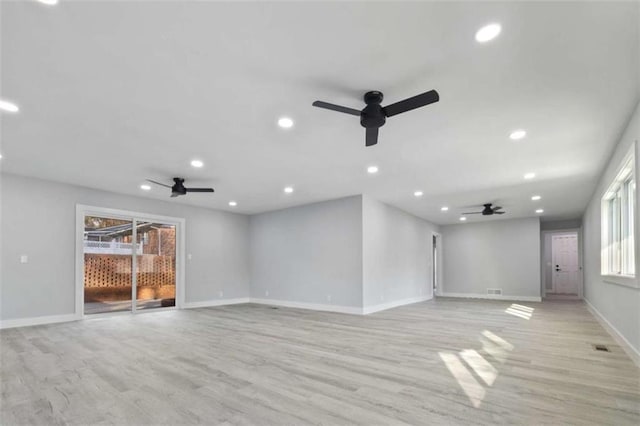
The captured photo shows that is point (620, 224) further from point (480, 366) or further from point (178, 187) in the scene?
point (178, 187)

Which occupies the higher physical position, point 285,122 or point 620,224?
point 285,122

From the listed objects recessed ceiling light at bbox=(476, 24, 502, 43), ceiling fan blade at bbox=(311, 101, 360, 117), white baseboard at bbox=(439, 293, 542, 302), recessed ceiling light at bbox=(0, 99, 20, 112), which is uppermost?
recessed ceiling light at bbox=(476, 24, 502, 43)

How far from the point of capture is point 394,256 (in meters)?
8.59

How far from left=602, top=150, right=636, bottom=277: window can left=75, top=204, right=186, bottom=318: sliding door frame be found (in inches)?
323

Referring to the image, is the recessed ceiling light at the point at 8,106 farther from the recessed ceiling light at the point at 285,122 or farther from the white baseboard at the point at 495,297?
the white baseboard at the point at 495,297

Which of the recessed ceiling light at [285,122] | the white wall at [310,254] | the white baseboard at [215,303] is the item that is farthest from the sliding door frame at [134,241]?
the recessed ceiling light at [285,122]

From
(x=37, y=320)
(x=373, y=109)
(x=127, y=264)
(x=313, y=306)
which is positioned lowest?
(x=313, y=306)

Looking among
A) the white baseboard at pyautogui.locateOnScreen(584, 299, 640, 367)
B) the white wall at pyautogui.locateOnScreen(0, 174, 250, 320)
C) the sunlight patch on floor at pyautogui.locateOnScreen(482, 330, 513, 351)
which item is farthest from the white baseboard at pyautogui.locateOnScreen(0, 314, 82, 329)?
the white baseboard at pyautogui.locateOnScreen(584, 299, 640, 367)

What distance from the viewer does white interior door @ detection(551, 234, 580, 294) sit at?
Answer: 11914 mm

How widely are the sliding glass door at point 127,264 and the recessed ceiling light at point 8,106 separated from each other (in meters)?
3.95

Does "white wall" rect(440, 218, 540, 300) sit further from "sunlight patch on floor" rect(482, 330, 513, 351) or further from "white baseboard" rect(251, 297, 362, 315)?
"sunlight patch on floor" rect(482, 330, 513, 351)

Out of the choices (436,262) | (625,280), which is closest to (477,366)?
(625,280)

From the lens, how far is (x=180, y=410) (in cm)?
242

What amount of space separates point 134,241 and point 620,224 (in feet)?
29.4
